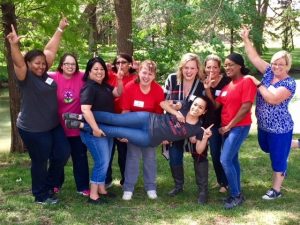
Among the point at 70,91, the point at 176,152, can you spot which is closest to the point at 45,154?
the point at 70,91

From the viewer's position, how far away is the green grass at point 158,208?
4.62 metres

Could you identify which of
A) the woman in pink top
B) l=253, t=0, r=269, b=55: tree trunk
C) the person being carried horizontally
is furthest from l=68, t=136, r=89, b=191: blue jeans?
l=253, t=0, r=269, b=55: tree trunk

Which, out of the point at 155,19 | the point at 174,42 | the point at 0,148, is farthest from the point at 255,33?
the point at 0,148

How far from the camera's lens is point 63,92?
495 cm

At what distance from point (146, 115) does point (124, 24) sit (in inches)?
233

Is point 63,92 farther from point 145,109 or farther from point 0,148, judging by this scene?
point 0,148

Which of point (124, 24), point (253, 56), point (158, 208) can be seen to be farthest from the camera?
point (124, 24)

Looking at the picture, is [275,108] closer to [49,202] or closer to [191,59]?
[191,59]

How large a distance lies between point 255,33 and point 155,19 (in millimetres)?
10183

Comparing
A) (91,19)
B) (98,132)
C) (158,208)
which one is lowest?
(158,208)

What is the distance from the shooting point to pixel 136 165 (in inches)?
208

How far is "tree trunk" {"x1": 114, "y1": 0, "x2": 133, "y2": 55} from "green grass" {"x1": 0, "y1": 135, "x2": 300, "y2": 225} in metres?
4.98

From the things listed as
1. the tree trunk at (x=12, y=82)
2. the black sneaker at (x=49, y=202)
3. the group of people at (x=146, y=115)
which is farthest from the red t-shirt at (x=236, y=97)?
the tree trunk at (x=12, y=82)

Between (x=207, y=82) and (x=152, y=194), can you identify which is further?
(x=152, y=194)
